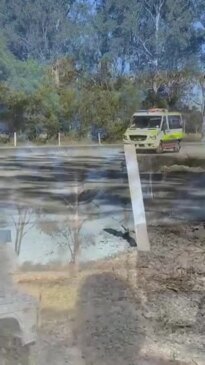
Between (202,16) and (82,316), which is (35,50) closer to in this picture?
(202,16)

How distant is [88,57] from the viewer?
2.99 metres

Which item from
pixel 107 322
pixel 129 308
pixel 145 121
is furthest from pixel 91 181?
pixel 107 322

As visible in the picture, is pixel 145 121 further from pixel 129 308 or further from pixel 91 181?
pixel 129 308

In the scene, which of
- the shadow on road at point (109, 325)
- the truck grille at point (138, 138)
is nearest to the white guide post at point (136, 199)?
the truck grille at point (138, 138)

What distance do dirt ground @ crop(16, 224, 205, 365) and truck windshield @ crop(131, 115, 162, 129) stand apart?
2.22 feet

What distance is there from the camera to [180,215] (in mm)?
3391

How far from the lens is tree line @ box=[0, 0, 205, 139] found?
9.52 feet

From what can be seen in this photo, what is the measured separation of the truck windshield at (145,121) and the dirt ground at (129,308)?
68 centimetres

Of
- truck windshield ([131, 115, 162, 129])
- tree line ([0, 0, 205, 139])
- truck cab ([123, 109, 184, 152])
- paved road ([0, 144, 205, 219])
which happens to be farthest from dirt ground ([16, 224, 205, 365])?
tree line ([0, 0, 205, 139])

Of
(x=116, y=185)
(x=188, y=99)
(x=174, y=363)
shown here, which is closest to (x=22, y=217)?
(x=116, y=185)

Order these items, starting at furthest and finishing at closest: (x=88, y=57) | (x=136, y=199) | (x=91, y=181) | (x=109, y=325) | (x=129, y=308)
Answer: (x=91, y=181) → (x=136, y=199) → (x=88, y=57) → (x=129, y=308) → (x=109, y=325)

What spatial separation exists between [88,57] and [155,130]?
0.58m

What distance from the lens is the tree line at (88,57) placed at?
9.52ft

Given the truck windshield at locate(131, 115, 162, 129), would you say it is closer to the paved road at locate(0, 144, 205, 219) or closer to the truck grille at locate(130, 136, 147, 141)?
the truck grille at locate(130, 136, 147, 141)
